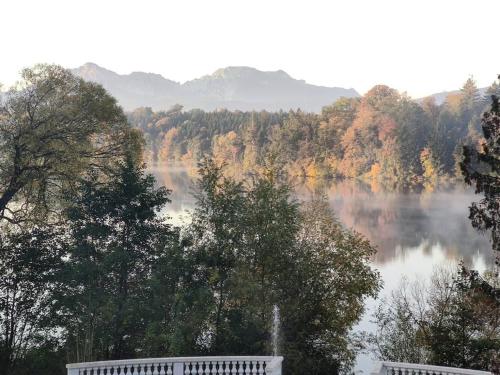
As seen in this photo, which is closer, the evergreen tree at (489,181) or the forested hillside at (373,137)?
the evergreen tree at (489,181)

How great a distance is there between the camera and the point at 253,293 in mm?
16547

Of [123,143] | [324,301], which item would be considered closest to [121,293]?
[324,301]

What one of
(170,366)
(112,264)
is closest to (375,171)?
(112,264)

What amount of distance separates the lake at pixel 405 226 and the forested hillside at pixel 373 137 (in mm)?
6825

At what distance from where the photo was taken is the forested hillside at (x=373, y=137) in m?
Answer: 86.8

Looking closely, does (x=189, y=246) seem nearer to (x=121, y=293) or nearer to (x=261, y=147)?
(x=121, y=293)

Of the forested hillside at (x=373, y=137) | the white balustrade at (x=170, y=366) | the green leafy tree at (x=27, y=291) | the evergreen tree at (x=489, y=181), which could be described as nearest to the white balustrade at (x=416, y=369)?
the white balustrade at (x=170, y=366)

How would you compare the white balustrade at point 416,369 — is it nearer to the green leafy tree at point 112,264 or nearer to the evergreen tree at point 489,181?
the evergreen tree at point 489,181

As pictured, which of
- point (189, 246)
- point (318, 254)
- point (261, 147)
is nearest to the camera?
point (189, 246)

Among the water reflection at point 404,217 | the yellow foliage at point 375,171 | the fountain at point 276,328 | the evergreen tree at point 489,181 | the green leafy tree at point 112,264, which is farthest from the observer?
the yellow foliage at point 375,171

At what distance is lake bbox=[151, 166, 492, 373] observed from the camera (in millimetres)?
33250

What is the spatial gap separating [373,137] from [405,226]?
44826 millimetres

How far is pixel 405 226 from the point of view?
49.8 m

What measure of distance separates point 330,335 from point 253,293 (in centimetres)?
359
